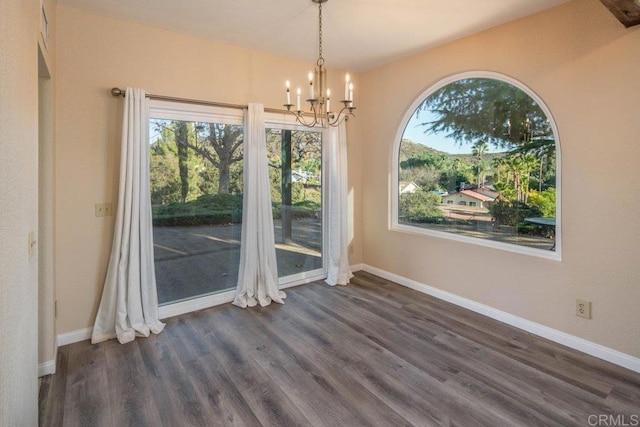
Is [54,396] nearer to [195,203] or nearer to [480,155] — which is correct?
[195,203]

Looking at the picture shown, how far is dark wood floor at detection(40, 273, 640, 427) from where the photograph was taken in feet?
6.64

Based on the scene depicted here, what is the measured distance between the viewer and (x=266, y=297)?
149 inches

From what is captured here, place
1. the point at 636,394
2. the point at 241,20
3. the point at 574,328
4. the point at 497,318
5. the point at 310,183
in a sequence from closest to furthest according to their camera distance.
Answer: the point at 636,394 → the point at 574,328 → the point at 241,20 → the point at 497,318 → the point at 310,183

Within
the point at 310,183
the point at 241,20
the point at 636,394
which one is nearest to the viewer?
the point at 636,394

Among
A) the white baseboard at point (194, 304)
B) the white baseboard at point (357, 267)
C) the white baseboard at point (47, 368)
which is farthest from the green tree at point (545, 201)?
the white baseboard at point (47, 368)

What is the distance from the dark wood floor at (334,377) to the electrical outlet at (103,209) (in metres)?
1.13

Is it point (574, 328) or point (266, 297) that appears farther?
point (266, 297)

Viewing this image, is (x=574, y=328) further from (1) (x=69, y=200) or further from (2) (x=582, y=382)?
(1) (x=69, y=200)

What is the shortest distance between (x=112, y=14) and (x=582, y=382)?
4659 mm

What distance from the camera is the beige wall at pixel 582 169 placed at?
2.47 meters

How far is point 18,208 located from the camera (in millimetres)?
1315

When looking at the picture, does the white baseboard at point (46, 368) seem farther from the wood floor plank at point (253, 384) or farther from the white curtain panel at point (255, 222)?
the white curtain panel at point (255, 222)

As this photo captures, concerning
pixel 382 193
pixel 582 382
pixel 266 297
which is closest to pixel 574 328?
pixel 582 382

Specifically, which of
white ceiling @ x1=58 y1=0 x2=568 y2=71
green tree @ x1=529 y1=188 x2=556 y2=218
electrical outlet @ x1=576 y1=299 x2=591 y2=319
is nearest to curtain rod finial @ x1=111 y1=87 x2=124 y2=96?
white ceiling @ x1=58 y1=0 x2=568 y2=71
